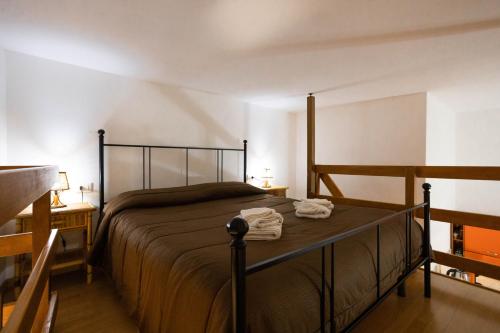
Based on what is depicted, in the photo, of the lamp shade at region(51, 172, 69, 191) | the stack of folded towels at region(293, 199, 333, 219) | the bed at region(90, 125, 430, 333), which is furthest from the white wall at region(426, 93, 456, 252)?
the lamp shade at region(51, 172, 69, 191)

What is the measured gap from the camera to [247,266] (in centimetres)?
87

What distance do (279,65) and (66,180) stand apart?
88.8 inches

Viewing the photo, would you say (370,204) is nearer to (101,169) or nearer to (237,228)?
(237,228)

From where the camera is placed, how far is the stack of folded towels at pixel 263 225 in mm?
1355

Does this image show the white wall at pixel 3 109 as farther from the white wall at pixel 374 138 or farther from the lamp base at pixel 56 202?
the white wall at pixel 374 138

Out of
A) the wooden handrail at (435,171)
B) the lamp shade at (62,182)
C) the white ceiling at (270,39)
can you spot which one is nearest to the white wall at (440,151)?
the white ceiling at (270,39)

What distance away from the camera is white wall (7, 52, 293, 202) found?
229cm

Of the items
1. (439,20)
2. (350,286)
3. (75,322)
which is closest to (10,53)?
(75,322)

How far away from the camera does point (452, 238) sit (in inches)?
183

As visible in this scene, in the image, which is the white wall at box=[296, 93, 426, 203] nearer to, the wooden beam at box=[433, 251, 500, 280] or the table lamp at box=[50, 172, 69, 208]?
the wooden beam at box=[433, 251, 500, 280]

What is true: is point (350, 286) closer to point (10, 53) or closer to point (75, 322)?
point (75, 322)

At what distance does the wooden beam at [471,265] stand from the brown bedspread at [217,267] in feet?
2.21

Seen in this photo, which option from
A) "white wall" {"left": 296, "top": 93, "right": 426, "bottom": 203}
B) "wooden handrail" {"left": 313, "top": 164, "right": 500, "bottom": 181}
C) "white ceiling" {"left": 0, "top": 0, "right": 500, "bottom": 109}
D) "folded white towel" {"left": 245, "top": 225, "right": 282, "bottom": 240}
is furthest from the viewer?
"white wall" {"left": 296, "top": 93, "right": 426, "bottom": 203}

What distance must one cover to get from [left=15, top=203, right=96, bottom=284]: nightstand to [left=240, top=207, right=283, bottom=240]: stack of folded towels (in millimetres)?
1574
